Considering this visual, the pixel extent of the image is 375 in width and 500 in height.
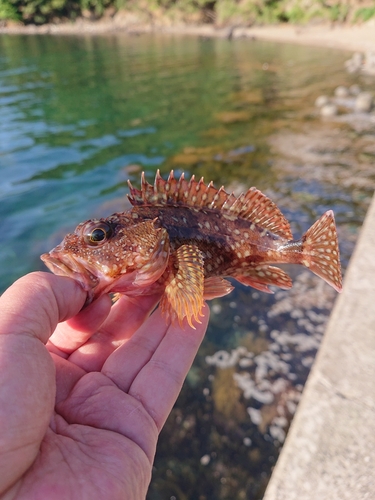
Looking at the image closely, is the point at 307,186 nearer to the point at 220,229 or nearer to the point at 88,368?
the point at 220,229

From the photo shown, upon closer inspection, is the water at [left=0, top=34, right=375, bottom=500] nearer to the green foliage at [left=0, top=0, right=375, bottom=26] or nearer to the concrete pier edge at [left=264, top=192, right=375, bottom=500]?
the concrete pier edge at [left=264, top=192, right=375, bottom=500]

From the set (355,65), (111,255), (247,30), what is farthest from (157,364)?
(247,30)

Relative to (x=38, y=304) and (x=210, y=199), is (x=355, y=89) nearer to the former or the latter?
(x=210, y=199)

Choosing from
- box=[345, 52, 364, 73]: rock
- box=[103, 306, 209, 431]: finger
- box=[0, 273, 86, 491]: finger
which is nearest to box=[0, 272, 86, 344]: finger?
box=[0, 273, 86, 491]: finger

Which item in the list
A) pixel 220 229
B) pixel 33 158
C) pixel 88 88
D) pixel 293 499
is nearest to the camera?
pixel 293 499

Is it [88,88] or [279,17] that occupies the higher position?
[279,17]

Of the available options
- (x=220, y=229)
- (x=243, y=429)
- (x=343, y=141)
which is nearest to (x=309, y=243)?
(x=220, y=229)
